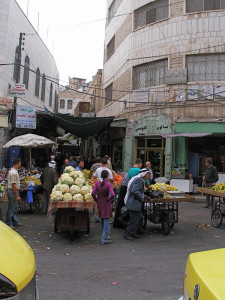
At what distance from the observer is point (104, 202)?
722 centimetres

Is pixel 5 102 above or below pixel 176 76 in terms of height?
below

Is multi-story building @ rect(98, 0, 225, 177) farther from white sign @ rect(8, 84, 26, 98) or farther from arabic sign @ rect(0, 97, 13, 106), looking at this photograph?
arabic sign @ rect(0, 97, 13, 106)

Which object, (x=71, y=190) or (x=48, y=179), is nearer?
(x=71, y=190)

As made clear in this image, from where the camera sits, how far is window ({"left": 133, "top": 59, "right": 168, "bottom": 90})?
18094 millimetres

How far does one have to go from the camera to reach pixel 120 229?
883 centimetres

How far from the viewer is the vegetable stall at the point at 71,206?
7.18 meters

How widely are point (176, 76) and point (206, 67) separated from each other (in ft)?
5.50

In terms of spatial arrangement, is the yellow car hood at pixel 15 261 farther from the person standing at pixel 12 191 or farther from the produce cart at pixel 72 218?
the person standing at pixel 12 191

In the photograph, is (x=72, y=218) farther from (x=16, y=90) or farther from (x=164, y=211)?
(x=16, y=90)

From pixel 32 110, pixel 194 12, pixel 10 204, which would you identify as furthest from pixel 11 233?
pixel 194 12

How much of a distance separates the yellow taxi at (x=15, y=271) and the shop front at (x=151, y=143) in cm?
1473

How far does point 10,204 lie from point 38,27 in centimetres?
2206

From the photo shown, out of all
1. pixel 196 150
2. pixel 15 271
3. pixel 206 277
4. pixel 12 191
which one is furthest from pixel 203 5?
pixel 15 271

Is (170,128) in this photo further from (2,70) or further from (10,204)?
(10,204)
